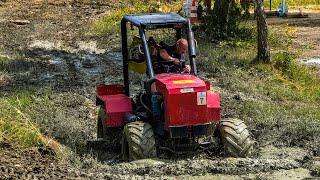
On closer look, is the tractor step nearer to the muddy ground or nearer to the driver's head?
the muddy ground

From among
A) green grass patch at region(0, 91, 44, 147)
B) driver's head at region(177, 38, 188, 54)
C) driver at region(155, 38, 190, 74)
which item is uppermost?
driver's head at region(177, 38, 188, 54)

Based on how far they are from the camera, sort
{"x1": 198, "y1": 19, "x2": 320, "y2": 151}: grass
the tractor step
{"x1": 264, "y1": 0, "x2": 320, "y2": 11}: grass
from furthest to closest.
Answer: {"x1": 264, "y1": 0, "x2": 320, "y2": 11}: grass → {"x1": 198, "y1": 19, "x2": 320, "y2": 151}: grass → the tractor step

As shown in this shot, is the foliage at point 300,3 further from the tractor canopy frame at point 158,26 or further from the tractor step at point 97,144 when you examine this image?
the tractor canopy frame at point 158,26

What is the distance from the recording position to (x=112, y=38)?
20547 millimetres

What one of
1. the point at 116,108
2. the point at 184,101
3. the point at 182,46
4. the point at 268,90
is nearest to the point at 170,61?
the point at 182,46

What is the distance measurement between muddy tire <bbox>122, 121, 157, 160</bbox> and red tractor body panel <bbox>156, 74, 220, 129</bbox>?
26cm

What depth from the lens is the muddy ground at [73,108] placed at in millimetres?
7441

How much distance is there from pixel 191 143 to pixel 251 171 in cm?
99

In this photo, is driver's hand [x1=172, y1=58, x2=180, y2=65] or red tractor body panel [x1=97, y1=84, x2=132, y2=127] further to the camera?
red tractor body panel [x1=97, y1=84, x2=132, y2=127]

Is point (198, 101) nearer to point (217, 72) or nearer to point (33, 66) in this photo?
point (217, 72)

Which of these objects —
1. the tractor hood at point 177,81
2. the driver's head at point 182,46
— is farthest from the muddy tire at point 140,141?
the driver's head at point 182,46

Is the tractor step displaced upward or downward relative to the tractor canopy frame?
downward

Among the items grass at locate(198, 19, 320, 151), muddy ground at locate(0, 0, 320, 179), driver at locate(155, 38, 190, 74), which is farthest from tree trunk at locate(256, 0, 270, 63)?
driver at locate(155, 38, 190, 74)

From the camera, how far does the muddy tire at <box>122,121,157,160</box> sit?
7777 millimetres
